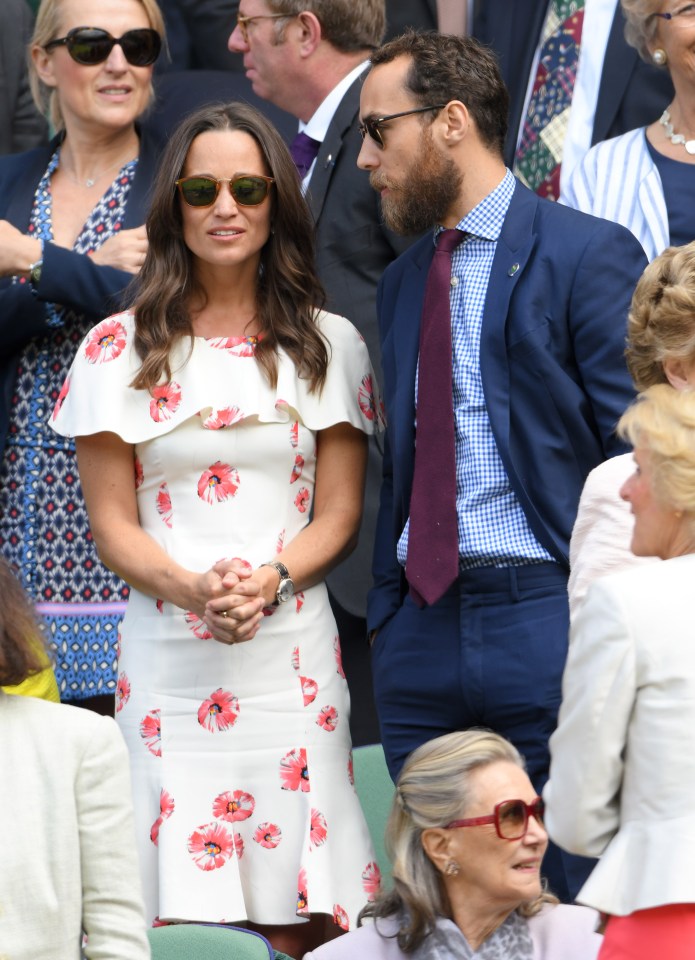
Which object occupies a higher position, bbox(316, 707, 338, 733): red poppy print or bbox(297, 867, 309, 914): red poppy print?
bbox(316, 707, 338, 733): red poppy print

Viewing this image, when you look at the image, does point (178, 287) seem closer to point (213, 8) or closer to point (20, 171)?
point (20, 171)

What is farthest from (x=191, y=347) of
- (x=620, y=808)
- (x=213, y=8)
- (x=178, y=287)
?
(x=213, y=8)

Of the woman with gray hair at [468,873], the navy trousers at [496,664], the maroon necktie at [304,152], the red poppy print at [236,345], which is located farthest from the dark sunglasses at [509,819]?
the maroon necktie at [304,152]

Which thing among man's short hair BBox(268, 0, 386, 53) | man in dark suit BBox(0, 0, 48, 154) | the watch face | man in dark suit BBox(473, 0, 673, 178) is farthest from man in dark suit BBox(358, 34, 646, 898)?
man in dark suit BBox(0, 0, 48, 154)

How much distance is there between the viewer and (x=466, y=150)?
392 cm

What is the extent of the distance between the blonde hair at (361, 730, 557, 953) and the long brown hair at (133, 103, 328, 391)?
3.20 ft

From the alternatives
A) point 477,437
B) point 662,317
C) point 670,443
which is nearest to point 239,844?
point 477,437

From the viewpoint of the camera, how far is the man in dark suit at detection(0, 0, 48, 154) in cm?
584

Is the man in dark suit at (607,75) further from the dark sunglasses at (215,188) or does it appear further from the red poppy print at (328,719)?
the red poppy print at (328,719)

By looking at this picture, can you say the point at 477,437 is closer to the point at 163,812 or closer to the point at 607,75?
the point at 163,812

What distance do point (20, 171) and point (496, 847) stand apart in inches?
97.1

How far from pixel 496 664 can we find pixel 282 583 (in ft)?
1.73

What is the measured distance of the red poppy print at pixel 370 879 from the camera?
12.8 ft

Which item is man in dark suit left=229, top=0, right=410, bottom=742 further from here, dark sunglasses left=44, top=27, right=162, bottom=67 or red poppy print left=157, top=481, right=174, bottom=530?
red poppy print left=157, top=481, right=174, bottom=530
